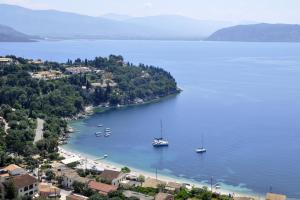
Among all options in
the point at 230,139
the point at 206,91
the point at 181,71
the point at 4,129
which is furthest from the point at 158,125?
the point at 181,71

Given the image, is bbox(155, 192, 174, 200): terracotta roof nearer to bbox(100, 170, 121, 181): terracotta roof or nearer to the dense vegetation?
bbox(100, 170, 121, 181): terracotta roof

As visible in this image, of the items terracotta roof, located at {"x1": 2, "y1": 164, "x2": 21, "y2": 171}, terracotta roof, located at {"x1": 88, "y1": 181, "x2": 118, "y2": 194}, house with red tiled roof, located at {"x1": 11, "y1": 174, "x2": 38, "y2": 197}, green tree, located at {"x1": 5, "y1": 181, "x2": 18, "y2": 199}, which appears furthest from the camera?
terracotta roof, located at {"x1": 2, "y1": 164, "x2": 21, "y2": 171}

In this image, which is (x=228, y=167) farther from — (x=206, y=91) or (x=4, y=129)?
(x=206, y=91)

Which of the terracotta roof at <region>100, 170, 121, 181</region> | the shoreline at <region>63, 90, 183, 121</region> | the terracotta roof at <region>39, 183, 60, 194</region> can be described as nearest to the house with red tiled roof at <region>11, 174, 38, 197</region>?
the terracotta roof at <region>39, 183, 60, 194</region>

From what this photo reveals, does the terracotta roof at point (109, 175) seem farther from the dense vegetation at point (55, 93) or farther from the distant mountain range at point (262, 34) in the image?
the distant mountain range at point (262, 34)

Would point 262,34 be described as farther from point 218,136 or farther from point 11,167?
point 11,167

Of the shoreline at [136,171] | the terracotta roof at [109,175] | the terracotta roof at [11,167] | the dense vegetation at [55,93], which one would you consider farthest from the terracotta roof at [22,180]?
the shoreline at [136,171]
